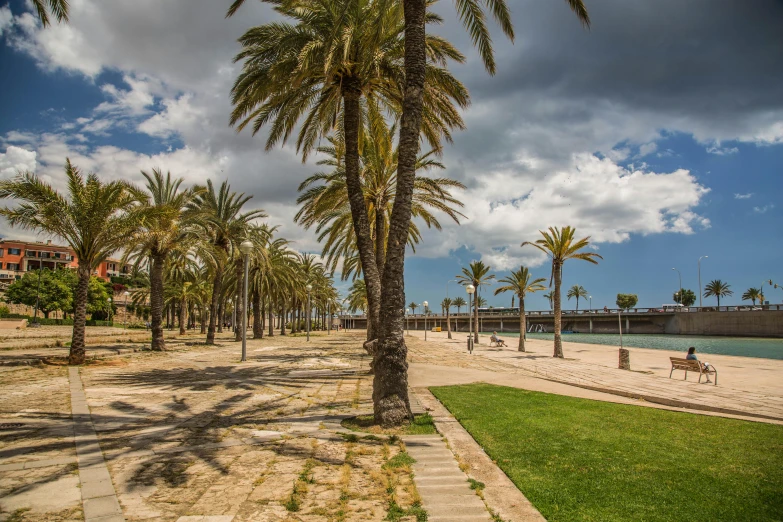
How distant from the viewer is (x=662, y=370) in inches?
727

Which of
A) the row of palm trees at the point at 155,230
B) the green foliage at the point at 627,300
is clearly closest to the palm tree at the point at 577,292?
the green foliage at the point at 627,300

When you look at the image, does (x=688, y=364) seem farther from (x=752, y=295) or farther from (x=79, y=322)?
(x=752, y=295)

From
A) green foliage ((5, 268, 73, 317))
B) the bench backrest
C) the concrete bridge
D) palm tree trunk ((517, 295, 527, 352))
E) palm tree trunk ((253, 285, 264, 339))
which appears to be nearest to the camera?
the bench backrest

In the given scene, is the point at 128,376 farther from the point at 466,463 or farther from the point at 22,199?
the point at 466,463

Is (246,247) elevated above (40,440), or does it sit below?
above

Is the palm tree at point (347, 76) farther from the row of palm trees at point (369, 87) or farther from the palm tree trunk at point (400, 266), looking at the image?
the palm tree trunk at point (400, 266)

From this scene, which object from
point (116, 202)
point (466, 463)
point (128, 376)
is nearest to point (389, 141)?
point (116, 202)

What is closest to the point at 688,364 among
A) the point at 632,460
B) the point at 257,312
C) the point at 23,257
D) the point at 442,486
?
the point at 632,460

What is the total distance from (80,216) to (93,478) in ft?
46.6

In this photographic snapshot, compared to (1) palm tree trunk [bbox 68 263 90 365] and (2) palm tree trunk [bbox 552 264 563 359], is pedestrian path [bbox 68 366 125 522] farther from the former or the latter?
(2) palm tree trunk [bbox 552 264 563 359]

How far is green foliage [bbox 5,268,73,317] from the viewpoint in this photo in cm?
5750

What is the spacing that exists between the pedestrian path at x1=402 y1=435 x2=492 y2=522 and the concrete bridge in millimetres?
45405

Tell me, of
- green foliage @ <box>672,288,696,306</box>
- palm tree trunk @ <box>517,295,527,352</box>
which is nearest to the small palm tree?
green foliage @ <box>672,288,696,306</box>

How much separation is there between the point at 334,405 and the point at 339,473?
3996 millimetres
